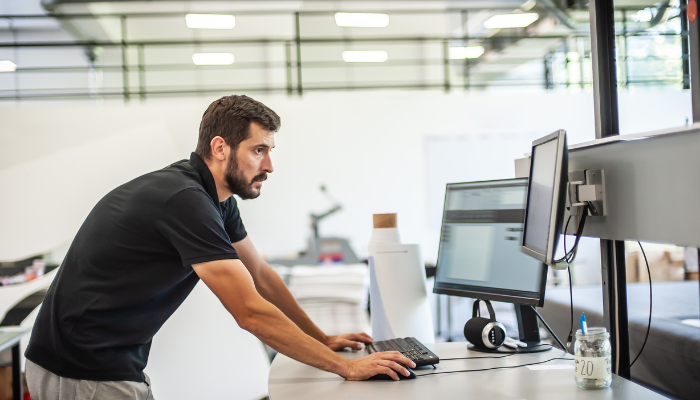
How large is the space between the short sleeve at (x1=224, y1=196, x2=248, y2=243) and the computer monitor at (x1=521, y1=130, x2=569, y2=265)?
2.89ft

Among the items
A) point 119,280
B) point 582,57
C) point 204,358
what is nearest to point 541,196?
point 119,280

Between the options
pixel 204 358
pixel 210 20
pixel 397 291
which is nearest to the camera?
pixel 397 291

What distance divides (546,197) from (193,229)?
2.70ft

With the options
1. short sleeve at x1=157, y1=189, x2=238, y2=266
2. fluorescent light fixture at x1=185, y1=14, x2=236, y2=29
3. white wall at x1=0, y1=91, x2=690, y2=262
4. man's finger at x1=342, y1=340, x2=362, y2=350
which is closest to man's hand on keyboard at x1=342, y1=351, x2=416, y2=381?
man's finger at x1=342, y1=340, x2=362, y2=350

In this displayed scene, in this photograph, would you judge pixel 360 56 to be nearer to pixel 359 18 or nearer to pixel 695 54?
pixel 359 18

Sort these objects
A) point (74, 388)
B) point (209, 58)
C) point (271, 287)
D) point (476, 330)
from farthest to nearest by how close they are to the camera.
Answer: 1. point (209, 58)
2. point (271, 287)
3. point (476, 330)
4. point (74, 388)

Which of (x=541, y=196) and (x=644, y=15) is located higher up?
(x=644, y=15)

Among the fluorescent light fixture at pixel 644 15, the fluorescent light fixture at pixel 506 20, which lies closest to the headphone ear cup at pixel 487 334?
the fluorescent light fixture at pixel 506 20

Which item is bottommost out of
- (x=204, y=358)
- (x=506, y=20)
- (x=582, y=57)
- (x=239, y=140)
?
(x=204, y=358)

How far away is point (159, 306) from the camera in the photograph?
4.40 feet

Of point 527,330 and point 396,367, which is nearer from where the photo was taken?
point 396,367

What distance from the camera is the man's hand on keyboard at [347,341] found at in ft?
4.72

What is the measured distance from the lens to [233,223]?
1.62 metres

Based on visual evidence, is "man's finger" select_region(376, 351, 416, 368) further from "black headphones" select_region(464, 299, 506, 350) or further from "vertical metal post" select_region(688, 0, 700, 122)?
"vertical metal post" select_region(688, 0, 700, 122)
